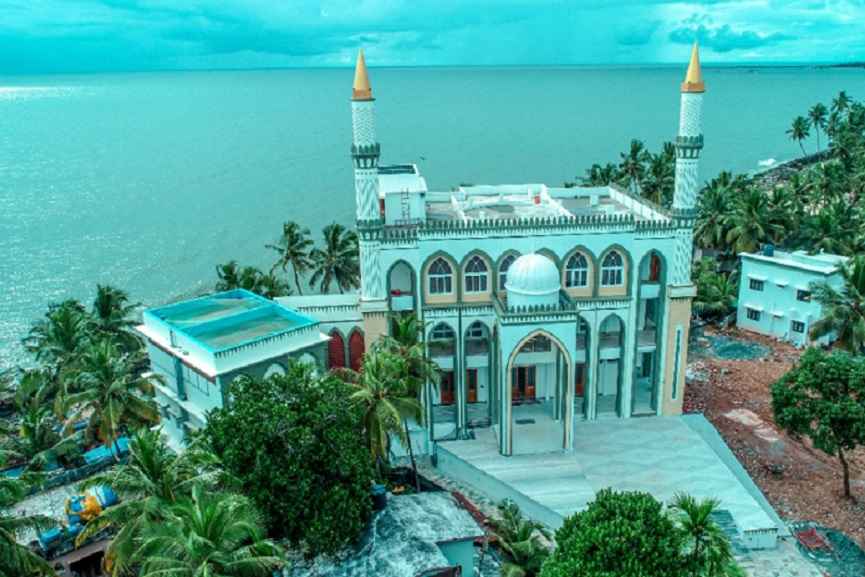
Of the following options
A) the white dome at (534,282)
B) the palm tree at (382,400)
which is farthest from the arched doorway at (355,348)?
the palm tree at (382,400)

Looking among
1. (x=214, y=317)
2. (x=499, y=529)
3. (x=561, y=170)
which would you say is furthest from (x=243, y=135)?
(x=499, y=529)

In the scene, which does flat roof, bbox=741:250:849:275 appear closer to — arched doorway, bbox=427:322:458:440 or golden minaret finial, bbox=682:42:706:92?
golden minaret finial, bbox=682:42:706:92

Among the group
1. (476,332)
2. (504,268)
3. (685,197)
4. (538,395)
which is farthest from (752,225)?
(476,332)

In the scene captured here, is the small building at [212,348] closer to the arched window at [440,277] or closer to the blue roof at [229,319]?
the blue roof at [229,319]

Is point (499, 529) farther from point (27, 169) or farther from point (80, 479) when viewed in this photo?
point (27, 169)

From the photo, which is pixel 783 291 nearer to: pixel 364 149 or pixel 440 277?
pixel 440 277
